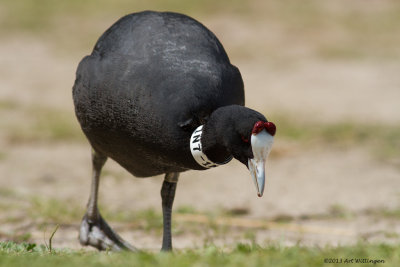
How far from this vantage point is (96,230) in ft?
18.9

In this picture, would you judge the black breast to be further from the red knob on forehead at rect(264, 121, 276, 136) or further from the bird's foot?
the bird's foot

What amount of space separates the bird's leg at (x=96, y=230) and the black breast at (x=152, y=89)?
0.73 metres

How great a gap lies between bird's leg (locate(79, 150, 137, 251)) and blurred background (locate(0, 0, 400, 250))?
158 mm

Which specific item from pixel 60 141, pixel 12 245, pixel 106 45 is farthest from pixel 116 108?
pixel 60 141

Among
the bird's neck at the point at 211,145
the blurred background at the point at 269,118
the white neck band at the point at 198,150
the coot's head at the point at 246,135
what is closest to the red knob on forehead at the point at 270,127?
the coot's head at the point at 246,135

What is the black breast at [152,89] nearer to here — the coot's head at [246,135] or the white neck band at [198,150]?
the white neck band at [198,150]

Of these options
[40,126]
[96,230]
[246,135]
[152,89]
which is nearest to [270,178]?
[96,230]

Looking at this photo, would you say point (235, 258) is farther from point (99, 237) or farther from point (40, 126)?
point (40, 126)

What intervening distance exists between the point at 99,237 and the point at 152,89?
1.77m

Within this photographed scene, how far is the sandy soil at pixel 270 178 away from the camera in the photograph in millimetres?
6320

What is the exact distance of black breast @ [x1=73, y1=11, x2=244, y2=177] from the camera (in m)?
4.33

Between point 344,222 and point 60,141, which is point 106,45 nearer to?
point 344,222

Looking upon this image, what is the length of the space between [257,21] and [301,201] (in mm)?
9503

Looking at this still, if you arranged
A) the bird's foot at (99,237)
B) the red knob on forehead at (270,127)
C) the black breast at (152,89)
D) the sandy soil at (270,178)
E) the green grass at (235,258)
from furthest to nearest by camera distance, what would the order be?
1. the sandy soil at (270,178)
2. the bird's foot at (99,237)
3. the black breast at (152,89)
4. the red knob on forehead at (270,127)
5. the green grass at (235,258)
